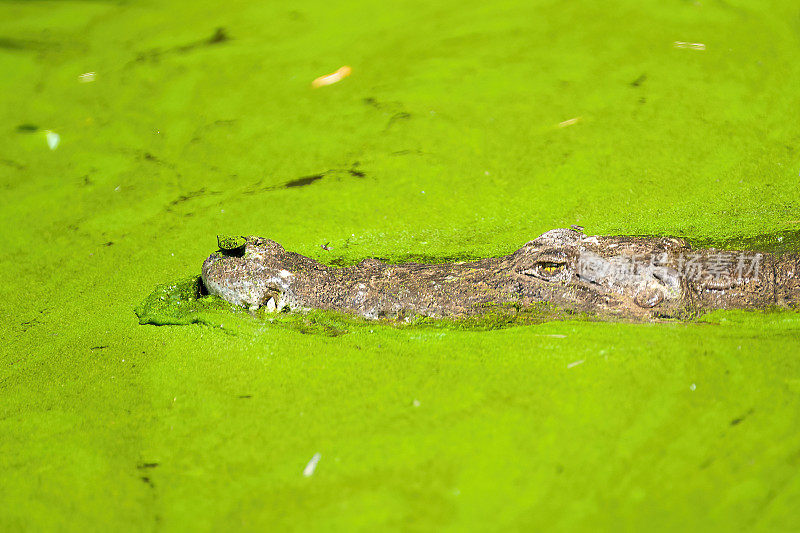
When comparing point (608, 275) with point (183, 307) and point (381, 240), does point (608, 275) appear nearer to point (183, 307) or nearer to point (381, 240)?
point (381, 240)

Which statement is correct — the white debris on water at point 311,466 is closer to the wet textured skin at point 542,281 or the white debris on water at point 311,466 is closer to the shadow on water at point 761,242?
the wet textured skin at point 542,281

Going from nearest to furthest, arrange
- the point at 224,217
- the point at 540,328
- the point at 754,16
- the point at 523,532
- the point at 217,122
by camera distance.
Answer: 1. the point at 523,532
2. the point at 540,328
3. the point at 224,217
4. the point at 217,122
5. the point at 754,16

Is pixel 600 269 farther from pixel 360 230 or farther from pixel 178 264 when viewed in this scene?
pixel 178 264

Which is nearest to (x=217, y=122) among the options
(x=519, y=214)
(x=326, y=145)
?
(x=326, y=145)

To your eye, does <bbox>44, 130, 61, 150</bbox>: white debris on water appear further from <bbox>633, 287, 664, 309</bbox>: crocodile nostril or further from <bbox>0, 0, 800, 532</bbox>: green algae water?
<bbox>633, 287, 664, 309</bbox>: crocodile nostril

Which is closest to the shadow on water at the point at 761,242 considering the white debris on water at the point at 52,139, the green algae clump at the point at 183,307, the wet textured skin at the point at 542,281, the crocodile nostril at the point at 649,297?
the wet textured skin at the point at 542,281

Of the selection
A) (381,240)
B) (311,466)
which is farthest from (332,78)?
(311,466)
